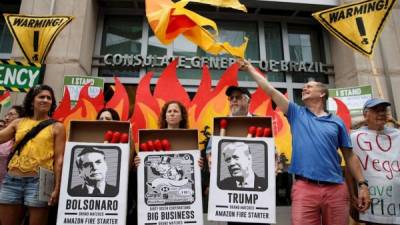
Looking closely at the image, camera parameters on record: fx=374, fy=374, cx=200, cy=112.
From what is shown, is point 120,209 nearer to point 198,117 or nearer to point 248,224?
point 248,224

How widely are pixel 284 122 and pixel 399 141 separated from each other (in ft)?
8.25

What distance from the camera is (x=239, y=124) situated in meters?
3.13

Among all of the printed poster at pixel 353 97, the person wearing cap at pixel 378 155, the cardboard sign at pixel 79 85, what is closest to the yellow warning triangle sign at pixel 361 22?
the printed poster at pixel 353 97

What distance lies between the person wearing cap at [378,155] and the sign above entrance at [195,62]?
4.75 m

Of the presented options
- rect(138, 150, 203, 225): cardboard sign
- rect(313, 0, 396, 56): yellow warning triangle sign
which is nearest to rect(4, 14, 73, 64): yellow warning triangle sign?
rect(138, 150, 203, 225): cardboard sign

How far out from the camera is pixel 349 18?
4.98 metres

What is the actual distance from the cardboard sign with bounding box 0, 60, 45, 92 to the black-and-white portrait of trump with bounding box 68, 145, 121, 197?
9.35 feet

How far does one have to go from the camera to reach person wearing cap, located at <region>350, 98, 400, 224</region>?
3.03 m

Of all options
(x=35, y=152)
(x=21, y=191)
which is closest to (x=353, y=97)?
(x=35, y=152)

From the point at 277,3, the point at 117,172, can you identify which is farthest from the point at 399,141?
the point at 277,3

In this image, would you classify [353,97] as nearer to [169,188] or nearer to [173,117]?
[173,117]

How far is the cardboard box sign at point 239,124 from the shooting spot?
10.1 feet

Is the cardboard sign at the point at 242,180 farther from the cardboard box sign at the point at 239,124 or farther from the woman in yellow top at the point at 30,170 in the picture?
the woman in yellow top at the point at 30,170

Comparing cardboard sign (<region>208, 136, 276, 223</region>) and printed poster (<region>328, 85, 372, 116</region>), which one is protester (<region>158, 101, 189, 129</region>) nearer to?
cardboard sign (<region>208, 136, 276, 223</region>)
